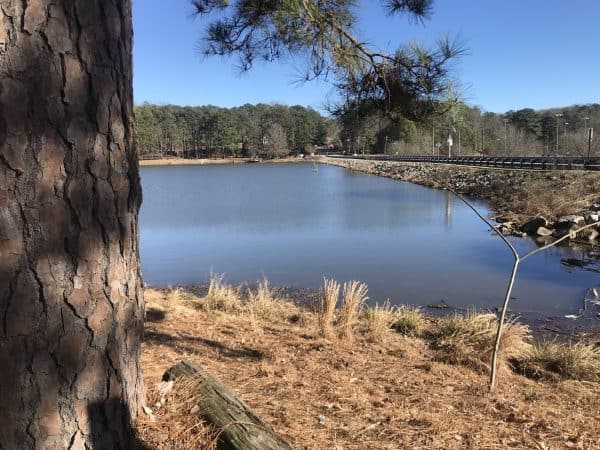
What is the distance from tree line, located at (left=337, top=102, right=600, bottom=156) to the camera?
16.2 feet

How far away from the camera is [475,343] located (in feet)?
15.5

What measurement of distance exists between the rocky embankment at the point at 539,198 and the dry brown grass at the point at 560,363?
5.96 metres

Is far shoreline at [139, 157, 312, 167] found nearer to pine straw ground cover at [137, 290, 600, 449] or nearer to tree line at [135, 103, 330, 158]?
tree line at [135, 103, 330, 158]

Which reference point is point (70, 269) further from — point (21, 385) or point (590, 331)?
point (590, 331)

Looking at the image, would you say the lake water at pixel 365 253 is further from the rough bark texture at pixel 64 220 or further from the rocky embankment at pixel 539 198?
the rough bark texture at pixel 64 220

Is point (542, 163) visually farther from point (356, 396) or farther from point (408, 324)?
point (356, 396)

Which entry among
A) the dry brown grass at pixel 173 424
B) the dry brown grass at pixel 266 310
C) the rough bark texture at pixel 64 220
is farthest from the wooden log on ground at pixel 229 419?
the dry brown grass at pixel 266 310

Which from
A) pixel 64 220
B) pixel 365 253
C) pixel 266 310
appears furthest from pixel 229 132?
pixel 64 220

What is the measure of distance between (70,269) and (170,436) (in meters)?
0.87

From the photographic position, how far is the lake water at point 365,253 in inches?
355

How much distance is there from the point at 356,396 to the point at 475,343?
2.02 m

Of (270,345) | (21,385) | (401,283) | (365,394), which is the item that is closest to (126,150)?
(21,385)

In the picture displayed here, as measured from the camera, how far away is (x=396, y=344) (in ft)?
15.9

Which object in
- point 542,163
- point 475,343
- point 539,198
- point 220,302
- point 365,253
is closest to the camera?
point 475,343
